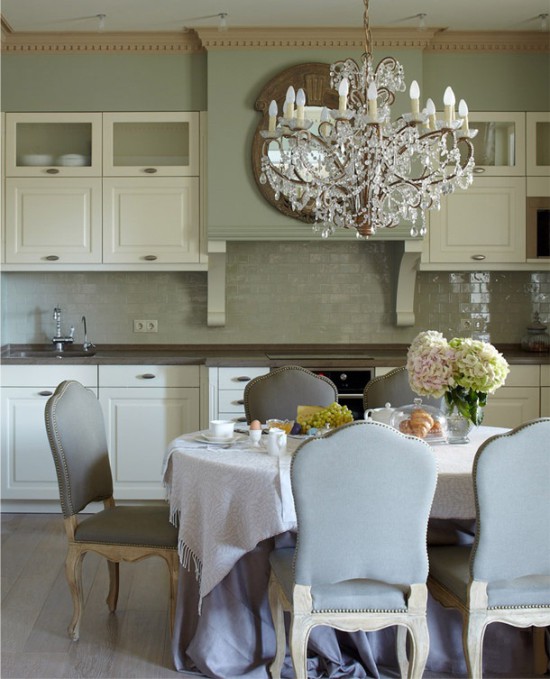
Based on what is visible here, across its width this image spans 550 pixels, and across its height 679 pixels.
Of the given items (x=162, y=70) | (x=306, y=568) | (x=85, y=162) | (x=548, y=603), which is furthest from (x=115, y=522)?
(x=162, y=70)

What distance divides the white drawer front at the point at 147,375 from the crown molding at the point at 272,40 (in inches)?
70.1

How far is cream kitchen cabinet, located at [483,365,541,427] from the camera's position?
4758 millimetres

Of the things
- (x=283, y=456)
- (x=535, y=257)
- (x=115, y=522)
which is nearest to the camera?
(x=283, y=456)

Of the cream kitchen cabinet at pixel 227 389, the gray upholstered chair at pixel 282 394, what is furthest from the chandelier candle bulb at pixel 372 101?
the cream kitchen cabinet at pixel 227 389

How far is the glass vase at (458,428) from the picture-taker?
3.05 m

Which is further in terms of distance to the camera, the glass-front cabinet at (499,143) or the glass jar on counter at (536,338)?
the glass jar on counter at (536,338)

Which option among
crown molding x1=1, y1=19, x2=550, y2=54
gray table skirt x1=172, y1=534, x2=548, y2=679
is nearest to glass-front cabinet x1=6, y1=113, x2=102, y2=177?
crown molding x1=1, y1=19, x2=550, y2=54

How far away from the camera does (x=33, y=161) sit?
4910 mm

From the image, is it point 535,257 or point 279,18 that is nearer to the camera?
point 279,18

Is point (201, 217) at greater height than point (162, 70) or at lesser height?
lesser

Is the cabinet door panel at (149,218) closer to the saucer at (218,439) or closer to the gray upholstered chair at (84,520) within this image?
the gray upholstered chair at (84,520)

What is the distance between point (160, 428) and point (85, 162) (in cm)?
156

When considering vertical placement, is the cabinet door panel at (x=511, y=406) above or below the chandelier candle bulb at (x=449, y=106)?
below

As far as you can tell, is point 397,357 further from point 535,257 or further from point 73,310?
point 73,310
